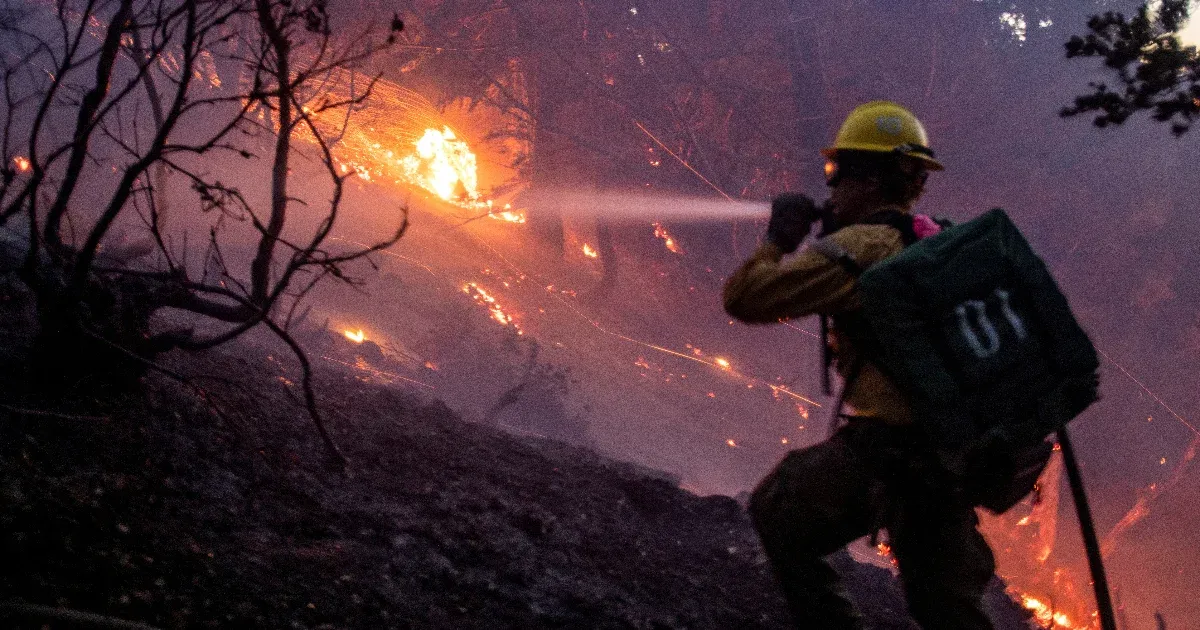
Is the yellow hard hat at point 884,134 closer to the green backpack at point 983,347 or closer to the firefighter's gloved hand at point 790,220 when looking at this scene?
the firefighter's gloved hand at point 790,220

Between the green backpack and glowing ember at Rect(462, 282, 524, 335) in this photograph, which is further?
glowing ember at Rect(462, 282, 524, 335)

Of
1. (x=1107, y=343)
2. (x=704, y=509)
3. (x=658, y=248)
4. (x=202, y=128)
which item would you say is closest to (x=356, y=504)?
(x=704, y=509)

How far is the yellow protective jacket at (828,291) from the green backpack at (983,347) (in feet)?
0.32

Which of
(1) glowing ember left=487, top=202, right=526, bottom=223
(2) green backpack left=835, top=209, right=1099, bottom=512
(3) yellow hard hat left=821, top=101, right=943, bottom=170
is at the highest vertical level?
(1) glowing ember left=487, top=202, right=526, bottom=223

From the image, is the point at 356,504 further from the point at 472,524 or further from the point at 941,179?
the point at 941,179

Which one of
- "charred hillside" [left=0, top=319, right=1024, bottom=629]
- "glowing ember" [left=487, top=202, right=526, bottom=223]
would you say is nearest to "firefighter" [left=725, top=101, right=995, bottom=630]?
"charred hillside" [left=0, top=319, right=1024, bottom=629]

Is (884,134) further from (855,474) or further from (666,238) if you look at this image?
(666,238)

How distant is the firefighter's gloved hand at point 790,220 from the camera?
231 centimetres

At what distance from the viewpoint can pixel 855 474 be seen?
6.90 feet

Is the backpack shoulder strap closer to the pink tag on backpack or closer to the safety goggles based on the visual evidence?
the pink tag on backpack

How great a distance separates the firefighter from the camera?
2.08 m

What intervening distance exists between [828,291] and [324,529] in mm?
2244

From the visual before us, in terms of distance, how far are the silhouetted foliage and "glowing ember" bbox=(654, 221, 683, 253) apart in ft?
30.1

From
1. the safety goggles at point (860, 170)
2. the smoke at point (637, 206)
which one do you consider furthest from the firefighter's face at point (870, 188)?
the smoke at point (637, 206)
